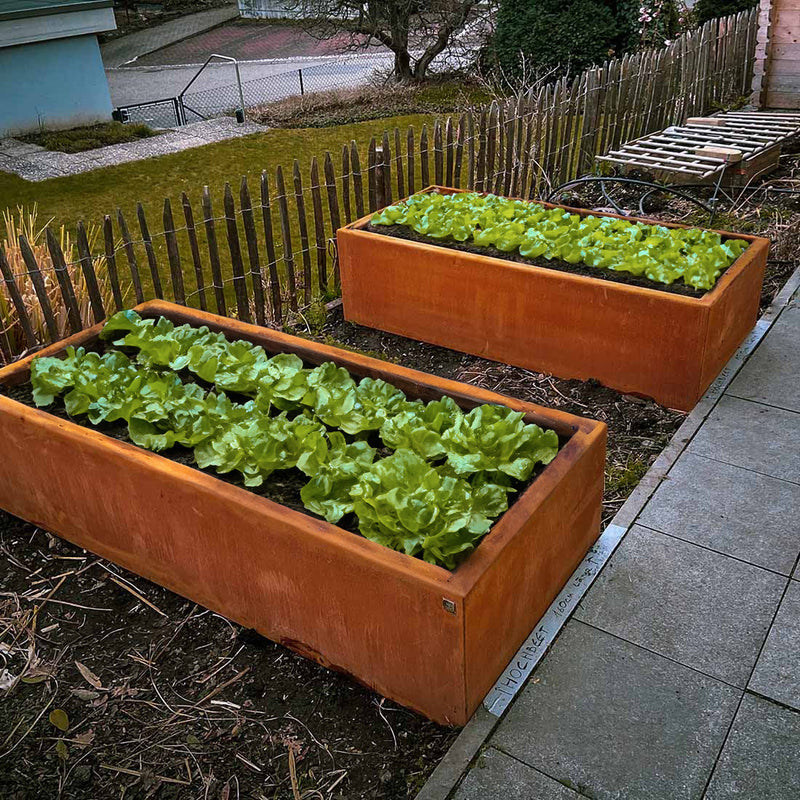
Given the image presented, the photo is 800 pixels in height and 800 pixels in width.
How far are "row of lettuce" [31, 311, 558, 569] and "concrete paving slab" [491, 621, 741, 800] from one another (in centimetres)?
68

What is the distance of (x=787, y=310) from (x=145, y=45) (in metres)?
30.1

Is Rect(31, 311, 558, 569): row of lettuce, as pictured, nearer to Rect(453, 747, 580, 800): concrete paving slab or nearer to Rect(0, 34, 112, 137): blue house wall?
Rect(453, 747, 580, 800): concrete paving slab

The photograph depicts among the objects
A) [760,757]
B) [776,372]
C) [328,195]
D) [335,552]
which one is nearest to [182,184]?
[328,195]

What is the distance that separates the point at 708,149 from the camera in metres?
8.21

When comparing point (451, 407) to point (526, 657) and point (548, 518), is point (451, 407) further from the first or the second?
point (526, 657)

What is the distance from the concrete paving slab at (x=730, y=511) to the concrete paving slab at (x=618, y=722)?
83 cm

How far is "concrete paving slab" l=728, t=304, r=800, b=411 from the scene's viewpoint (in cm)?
489

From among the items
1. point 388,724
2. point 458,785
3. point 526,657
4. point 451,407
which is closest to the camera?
point 458,785

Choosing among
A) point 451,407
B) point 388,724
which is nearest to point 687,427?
point 451,407

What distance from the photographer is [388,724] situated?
9.85 ft

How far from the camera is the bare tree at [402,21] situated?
59.1 ft

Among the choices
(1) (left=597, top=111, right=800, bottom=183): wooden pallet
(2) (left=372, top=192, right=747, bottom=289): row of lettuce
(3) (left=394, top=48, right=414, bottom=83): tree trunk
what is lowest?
(3) (left=394, top=48, right=414, bottom=83): tree trunk

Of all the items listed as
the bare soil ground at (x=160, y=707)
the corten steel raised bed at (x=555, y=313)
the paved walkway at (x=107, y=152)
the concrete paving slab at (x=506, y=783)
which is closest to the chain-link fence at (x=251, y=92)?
the paved walkway at (x=107, y=152)

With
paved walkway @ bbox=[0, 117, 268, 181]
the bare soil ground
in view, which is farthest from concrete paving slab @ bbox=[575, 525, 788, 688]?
paved walkway @ bbox=[0, 117, 268, 181]
